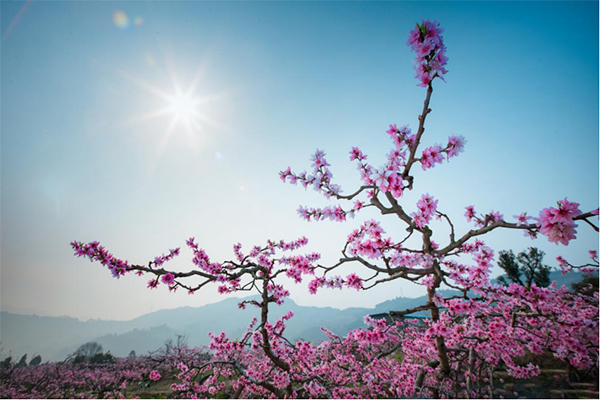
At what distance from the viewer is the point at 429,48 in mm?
2621

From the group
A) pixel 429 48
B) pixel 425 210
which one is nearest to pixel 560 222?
pixel 425 210

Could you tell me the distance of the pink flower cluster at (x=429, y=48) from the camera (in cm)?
260

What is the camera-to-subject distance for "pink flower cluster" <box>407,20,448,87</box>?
2.60 m

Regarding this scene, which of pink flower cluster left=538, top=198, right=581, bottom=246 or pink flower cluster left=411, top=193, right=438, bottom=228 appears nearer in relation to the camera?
pink flower cluster left=538, top=198, right=581, bottom=246

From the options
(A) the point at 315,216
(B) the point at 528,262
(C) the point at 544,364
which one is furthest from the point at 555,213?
(B) the point at 528,262

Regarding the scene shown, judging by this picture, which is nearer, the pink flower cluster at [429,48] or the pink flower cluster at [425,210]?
the pink flower cluster at [429,48]

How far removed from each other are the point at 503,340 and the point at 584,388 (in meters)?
6.09

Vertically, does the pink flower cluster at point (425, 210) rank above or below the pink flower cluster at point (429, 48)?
below

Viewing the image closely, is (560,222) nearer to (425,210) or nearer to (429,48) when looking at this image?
(425,210)

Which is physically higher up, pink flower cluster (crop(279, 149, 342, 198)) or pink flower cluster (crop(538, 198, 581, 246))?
pink flower cluster (crop(279, 149, 342, 198))

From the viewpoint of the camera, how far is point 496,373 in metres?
9.49

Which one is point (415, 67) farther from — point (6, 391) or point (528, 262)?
point (528, 262)

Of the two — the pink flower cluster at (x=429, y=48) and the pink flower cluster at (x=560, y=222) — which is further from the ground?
the pink flower cluster at (x=429, y=48)

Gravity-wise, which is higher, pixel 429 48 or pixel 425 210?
pixel 429 48
